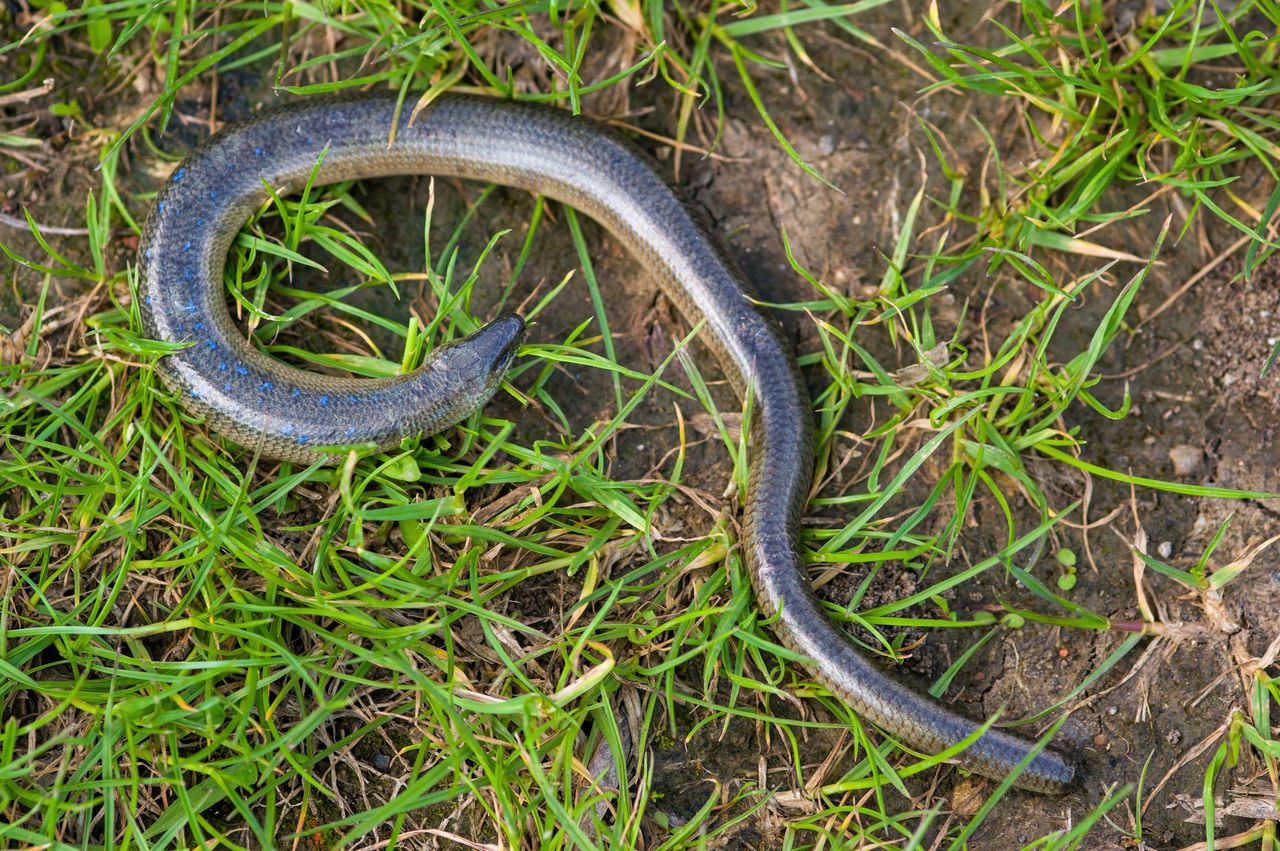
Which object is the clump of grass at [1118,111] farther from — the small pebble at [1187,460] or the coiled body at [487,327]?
the coiled body at [487,327]

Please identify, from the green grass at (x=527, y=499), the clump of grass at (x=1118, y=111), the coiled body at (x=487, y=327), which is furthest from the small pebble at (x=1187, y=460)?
the coiled body at (x=487, y=327)

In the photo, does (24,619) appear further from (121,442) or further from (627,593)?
(627,593)

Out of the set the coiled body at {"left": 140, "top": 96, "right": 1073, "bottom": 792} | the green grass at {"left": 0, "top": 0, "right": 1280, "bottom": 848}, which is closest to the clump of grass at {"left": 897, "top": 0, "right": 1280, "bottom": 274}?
the green grass at {"left": 0, "top": 0, "right": 1280, "bottom": 848}

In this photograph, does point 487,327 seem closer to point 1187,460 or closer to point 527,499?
point 527,499

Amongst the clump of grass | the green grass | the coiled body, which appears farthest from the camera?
the clump of grass

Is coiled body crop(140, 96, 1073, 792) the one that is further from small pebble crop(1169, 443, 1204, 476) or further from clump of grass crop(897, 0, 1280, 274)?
small pebble crop(1169, 443, 1204, 476)

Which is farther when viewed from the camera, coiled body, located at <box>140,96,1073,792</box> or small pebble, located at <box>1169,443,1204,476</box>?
small pebble, located at <box>1169,443,1204,476</box>

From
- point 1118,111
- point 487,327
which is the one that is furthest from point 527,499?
point 1118,111
